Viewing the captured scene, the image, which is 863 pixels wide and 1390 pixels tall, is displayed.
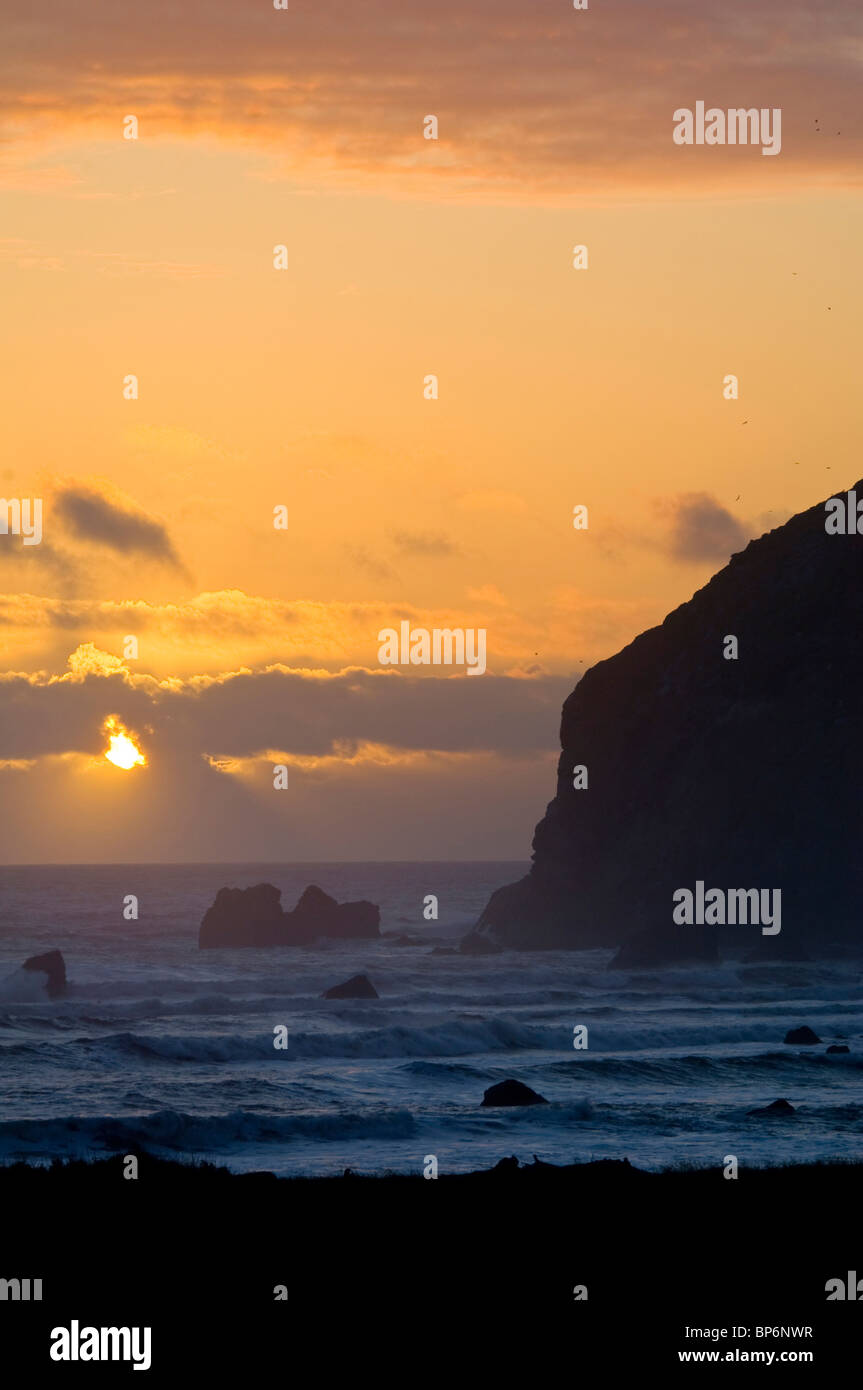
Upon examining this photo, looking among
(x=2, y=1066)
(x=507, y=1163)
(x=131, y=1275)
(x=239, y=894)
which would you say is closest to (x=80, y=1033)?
(x=2, y=1066)

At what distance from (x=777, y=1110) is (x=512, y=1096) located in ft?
20.9

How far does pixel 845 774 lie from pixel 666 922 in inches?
480

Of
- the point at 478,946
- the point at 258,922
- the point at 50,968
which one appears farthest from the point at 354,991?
the point at 258,922

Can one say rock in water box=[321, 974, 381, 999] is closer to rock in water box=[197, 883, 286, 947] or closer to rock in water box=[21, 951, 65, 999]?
rock in water box=[21, 951, 65, 999]

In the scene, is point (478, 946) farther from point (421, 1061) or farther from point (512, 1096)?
point (512, 1096)

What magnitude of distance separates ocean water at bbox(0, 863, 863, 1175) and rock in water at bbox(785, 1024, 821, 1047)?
438mm

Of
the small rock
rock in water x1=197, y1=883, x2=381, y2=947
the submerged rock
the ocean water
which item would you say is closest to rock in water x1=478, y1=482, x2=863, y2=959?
the submerged rock

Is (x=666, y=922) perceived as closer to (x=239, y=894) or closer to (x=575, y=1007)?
(x=575, y=1007)

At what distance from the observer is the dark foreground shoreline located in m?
19.2

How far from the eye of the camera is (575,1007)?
71.0 metres

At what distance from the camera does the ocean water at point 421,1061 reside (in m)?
35.4

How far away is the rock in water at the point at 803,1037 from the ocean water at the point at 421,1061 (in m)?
0.44

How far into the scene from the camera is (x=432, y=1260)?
23.1m
